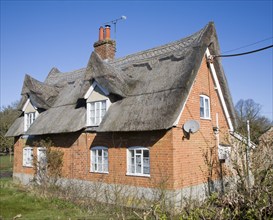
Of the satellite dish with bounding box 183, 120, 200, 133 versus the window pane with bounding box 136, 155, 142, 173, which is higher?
the satellite dish with bounding box 183, 120, 200, 133

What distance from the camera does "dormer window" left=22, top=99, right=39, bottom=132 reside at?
19.5 metres

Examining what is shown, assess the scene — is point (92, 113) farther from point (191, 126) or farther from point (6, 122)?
point (6, 122)

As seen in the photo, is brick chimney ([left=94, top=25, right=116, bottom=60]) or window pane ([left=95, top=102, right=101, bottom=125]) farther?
brick chimney ([left=94, top=25, right=116, bottom=60])

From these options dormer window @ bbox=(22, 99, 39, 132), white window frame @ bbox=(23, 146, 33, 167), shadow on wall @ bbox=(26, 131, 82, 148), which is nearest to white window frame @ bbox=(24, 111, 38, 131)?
dormer window @ bbox=(22, 99, 39, 132)

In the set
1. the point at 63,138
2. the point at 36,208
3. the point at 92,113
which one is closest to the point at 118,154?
the point at 92,113

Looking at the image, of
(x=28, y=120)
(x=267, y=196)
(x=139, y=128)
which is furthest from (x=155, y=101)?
(x=28, y=120)

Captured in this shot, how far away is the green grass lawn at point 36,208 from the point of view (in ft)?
33.1

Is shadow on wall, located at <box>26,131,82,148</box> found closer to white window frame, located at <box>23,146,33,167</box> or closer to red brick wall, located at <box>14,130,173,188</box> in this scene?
red brick wall, located at <box>14,130,173,188</box>

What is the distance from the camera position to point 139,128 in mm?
11781

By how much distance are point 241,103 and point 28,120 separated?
48.0 meters

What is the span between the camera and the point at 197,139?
13.2 m

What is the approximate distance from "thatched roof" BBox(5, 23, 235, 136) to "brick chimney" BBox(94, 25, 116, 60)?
1519 mm

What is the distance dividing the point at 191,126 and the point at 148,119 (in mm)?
1876

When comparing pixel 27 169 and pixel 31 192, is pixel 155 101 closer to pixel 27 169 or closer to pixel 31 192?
pixel 31 192
